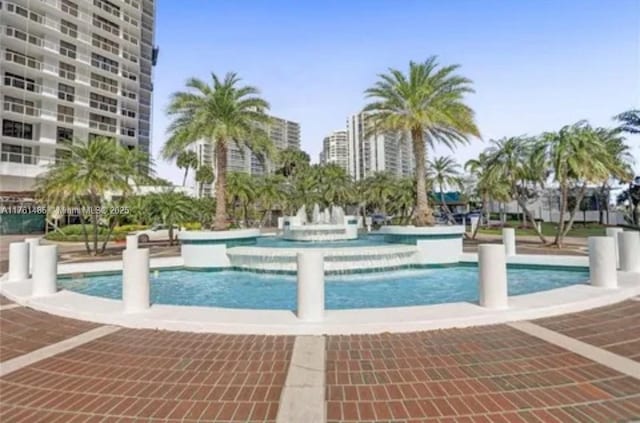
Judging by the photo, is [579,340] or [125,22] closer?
[579,340]

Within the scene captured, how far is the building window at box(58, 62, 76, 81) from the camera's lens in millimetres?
43737

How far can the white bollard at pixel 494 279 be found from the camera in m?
6.24

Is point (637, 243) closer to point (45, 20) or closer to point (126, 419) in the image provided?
point (126, 419)

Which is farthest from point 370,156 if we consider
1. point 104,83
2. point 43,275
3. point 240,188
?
point 43,275

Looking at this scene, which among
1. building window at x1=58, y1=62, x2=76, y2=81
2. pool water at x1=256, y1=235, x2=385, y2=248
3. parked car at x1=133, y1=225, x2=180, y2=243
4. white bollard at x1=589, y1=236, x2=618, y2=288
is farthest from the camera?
building window at x1=58, y1=62, x2=76, y2=81

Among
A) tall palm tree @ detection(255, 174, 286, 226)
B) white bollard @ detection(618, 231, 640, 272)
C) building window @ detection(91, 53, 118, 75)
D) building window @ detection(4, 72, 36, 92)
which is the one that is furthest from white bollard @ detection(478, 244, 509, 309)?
building window @ detection(91, 53, 118, 75)

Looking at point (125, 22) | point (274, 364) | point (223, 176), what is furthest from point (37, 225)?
point (274, 364)

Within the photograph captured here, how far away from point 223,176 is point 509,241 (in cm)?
1186

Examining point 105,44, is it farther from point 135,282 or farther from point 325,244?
point 135,282

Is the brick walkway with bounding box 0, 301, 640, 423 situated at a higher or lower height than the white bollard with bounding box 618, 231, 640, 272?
lower

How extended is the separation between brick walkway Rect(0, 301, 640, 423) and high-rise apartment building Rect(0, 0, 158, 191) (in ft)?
123

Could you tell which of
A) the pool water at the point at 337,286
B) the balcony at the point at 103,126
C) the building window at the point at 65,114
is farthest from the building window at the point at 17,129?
the pool water at the point at 337,286

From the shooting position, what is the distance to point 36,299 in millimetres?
7586

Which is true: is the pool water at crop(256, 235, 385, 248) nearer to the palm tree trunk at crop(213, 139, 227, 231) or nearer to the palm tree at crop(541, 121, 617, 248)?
the palm tree trunk at crop(213, 139, 227, 231)
